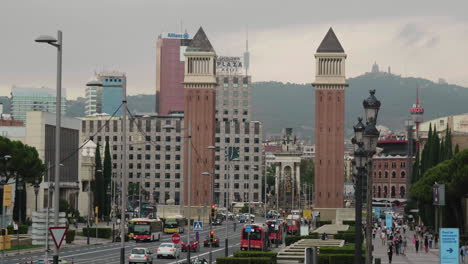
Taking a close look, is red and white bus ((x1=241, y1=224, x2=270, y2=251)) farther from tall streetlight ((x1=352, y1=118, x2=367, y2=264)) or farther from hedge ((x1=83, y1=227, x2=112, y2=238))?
tall streetlight ((x1=352, y1=118, x2=367, y2=264))

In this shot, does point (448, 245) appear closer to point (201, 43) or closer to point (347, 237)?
point (347, 237)

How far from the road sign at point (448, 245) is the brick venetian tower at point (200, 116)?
113m

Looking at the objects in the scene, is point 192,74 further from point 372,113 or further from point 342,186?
point 372,113

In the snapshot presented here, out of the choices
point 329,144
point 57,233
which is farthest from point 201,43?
point 57,233

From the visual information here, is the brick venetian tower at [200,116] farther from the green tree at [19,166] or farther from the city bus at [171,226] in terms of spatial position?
the green tree at [19,166]

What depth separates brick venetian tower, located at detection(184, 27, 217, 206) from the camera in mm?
161875

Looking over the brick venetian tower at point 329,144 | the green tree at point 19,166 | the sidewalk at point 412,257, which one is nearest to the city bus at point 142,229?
the green tree at point 19,166

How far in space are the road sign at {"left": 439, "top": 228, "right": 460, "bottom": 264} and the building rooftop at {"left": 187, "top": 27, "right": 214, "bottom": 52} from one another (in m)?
127

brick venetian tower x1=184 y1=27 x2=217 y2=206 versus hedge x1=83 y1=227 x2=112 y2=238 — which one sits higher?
brick venetian tower x1=184 y1=27 x2=217 y2=206

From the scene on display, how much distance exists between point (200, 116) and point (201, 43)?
14.6 m

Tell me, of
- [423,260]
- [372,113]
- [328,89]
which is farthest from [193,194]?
[372,113]

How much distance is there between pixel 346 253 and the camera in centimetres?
6159

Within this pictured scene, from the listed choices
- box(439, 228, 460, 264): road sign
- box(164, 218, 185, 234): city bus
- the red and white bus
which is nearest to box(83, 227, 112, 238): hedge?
box(164, 218, 185, 234): city bus

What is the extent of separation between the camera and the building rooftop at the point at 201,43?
171 meters
